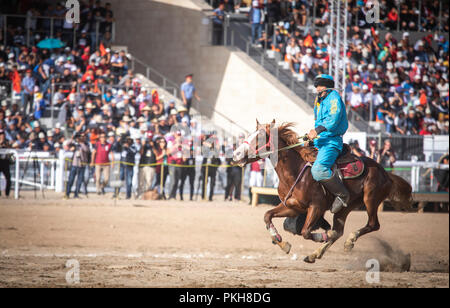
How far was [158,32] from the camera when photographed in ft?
79.9

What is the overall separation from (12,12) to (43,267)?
15.1 meters

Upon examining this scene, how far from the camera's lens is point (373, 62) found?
79.8ft

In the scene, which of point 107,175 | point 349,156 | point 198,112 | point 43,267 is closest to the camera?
point 349,156

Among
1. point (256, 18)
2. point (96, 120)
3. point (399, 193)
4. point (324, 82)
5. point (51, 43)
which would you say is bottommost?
point (399, 193)

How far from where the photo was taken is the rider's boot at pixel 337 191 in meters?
9.70

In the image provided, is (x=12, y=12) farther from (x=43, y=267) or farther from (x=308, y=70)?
(x=43, y=267)

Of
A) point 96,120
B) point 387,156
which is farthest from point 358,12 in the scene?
point 96,120

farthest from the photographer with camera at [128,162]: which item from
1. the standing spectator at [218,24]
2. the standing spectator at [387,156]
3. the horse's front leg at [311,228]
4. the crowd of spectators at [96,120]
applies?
the horse's front leg at [311,228]

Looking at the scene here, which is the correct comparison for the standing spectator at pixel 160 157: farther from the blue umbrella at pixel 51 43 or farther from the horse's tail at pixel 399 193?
the horse's tail at pixel 399 193

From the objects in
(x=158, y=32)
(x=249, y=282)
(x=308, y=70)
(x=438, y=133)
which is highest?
(x=158, y=32)

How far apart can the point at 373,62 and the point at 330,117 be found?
1568 centimetres

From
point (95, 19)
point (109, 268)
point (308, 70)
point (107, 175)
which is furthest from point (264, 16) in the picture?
point (109, 268)

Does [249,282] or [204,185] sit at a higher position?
[204,185]

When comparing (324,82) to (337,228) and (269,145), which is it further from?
(337,228)
